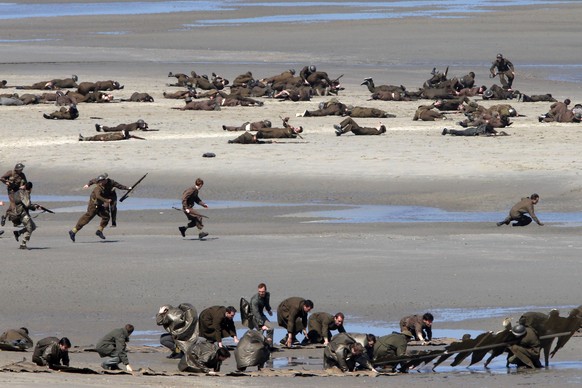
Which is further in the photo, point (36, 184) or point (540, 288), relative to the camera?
point (36, 184)

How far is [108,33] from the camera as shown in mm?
64062

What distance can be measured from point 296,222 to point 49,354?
10340 millimetres

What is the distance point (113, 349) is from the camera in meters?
15.4

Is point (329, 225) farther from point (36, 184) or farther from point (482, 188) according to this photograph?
point (36, 184)

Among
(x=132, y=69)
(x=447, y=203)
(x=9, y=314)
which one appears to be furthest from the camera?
(x=132, y=69)

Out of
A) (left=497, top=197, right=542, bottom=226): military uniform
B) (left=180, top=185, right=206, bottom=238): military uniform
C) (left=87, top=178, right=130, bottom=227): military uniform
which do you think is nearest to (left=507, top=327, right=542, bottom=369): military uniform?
(left=180, top=185, right=206, bottom=238): military uniform

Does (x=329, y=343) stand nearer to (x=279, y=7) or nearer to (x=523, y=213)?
(x=523, y=213)

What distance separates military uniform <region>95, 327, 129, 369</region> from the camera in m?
15.3

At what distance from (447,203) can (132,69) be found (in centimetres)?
Result: 2454

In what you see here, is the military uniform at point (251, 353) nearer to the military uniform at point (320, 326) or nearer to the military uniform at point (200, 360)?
the military uniform at point (200, 360)

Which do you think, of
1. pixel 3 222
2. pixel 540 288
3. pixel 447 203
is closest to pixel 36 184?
pixel 3 222

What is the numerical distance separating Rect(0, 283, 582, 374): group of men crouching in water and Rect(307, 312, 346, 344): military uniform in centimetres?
1

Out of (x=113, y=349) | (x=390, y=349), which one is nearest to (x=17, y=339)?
(x=113, y=349)

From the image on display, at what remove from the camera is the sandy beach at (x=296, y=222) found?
18031 mm
